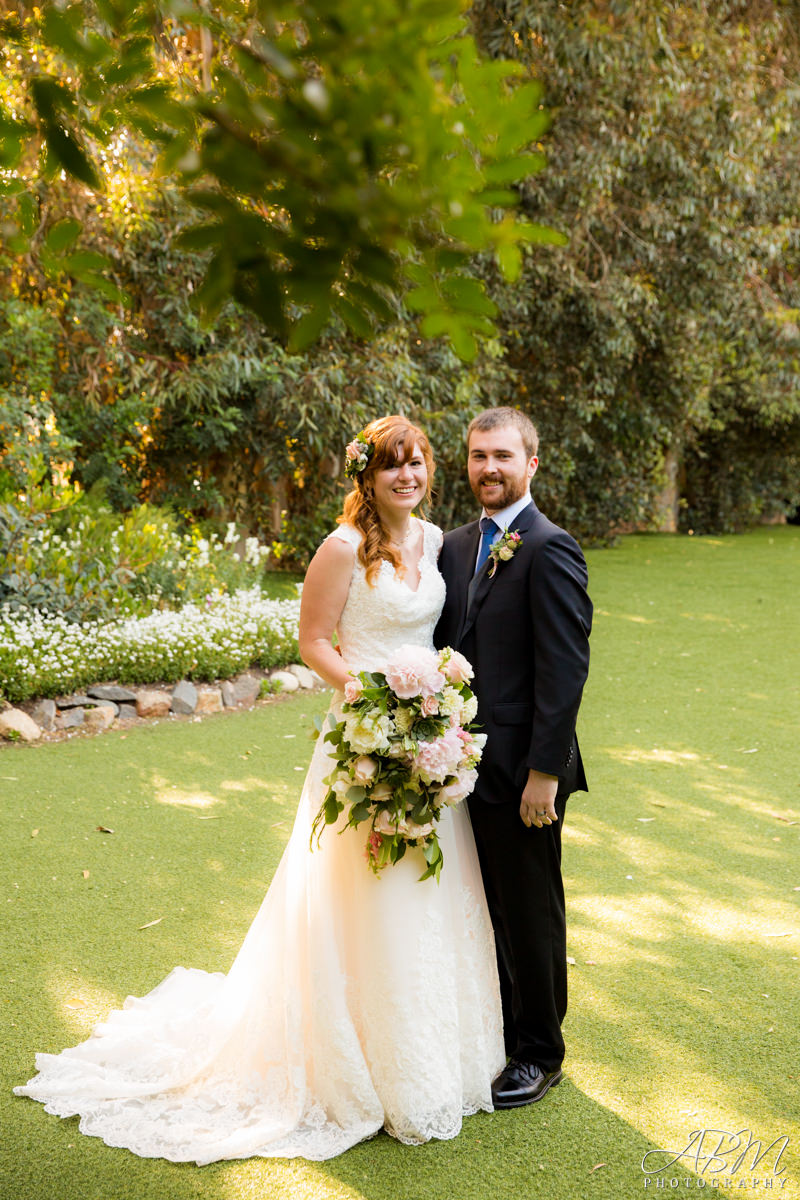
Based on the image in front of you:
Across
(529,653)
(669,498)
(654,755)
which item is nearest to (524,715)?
(529,653)

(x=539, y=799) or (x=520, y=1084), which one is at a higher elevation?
(x=539, y=799)

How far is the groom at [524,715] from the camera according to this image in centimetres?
293

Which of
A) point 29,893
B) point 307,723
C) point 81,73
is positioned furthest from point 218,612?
point 81,73

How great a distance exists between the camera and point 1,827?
17.1 ft

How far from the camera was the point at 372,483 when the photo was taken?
123 inches

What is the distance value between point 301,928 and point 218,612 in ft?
18.7

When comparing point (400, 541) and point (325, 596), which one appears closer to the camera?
point (325, 596)

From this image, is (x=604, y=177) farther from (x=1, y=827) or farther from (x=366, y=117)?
(x=366, y=117)

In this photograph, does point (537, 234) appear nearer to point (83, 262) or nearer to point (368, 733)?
point (83, 262)

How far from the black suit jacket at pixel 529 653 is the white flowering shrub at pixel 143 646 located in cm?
458

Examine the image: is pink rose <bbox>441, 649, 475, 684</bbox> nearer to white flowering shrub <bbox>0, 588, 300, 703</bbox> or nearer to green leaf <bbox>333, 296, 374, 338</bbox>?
green leaf <bbox>333, 296, 374, 338</bbox>

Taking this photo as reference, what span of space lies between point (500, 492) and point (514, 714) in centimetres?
66

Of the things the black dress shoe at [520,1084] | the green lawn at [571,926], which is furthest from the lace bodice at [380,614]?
the green lawn at [571,926]

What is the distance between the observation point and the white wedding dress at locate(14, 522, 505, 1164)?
9.30ft
